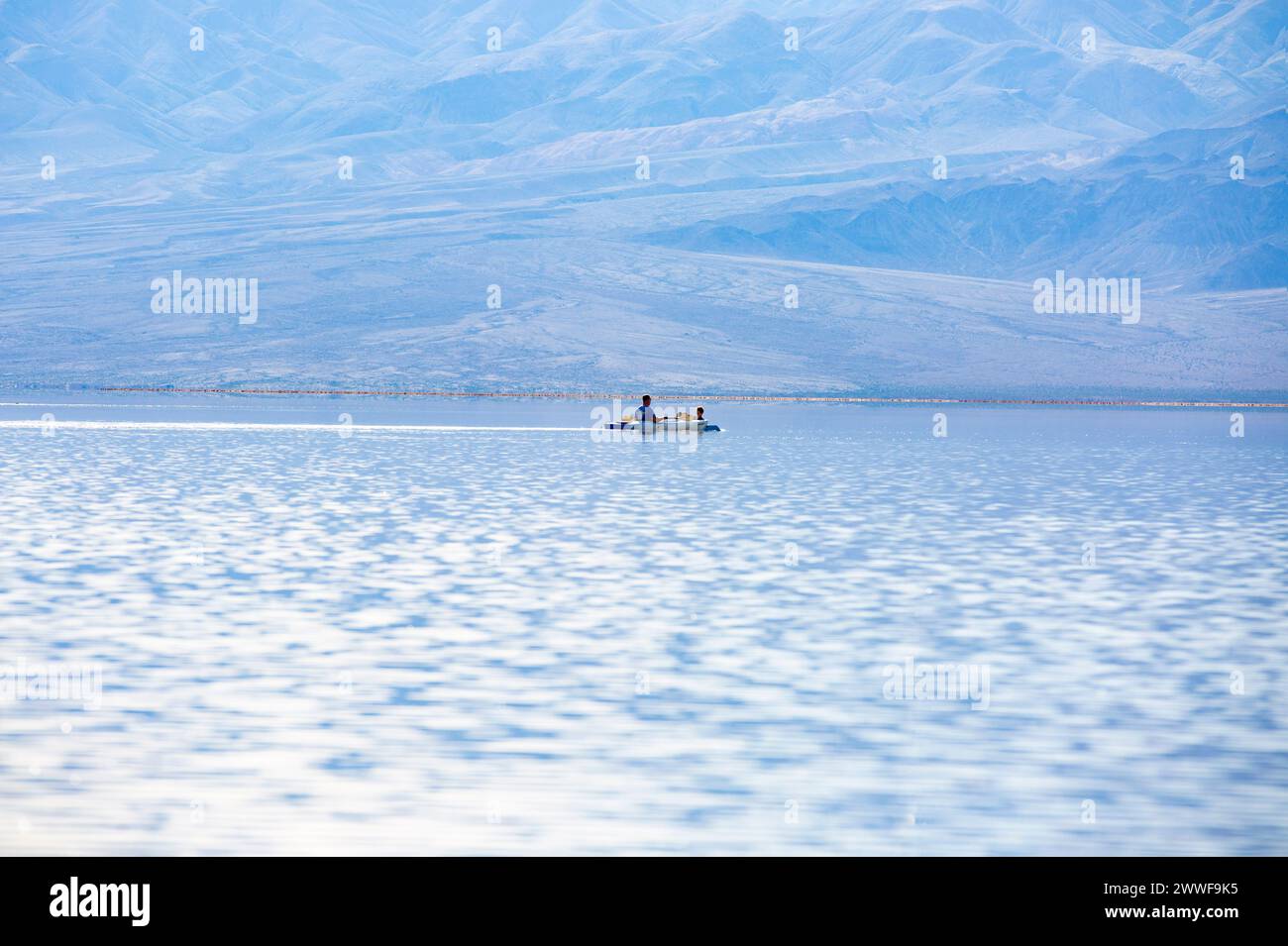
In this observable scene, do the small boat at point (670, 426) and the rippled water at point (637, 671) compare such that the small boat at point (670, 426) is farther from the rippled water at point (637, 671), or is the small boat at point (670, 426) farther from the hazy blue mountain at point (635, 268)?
the hazy blue mountain at point (635, 268)

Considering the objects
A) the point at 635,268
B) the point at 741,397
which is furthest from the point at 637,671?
the point at 635,268

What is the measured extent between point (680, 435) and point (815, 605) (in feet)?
117

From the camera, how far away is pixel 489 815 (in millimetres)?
10195

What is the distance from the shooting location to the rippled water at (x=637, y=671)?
10.2 m

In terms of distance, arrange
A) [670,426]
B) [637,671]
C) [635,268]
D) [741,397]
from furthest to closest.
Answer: [635,268], [741,397], [670,426], [637,671]

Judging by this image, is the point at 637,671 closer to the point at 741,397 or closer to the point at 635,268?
the point at 741,397

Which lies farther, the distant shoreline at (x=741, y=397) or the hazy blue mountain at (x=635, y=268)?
the hazy blue mountain at (x=635, y=268)

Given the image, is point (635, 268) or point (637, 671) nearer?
point (637, 671)

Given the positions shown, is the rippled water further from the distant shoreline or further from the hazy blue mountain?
the hazy blue mountain

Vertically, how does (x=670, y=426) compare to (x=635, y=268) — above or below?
below

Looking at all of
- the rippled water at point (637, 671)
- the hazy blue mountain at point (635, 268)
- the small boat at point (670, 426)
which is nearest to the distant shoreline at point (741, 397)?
the hazy blue mountain at point (635, 268)

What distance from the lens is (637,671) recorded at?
46.8 feet

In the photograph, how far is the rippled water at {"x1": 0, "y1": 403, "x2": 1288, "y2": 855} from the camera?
10250 millimetres

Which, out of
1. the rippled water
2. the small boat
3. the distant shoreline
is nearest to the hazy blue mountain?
the distant shoreline
